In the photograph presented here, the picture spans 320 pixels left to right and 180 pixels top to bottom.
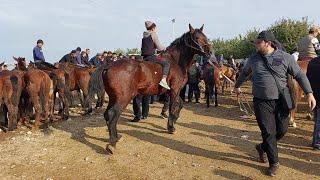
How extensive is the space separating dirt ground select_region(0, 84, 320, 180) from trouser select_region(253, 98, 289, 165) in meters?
0.53

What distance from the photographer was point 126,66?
9.39m

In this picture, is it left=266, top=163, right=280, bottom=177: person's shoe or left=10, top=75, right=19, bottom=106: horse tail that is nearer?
left=266, top=163, right=280, bottom=177: person's shoe

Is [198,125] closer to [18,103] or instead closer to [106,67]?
[106,67]

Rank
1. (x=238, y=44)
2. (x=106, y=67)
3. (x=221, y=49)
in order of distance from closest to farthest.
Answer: (x=106, y=67) < (x=238, y=44) < (x=221, y=49)

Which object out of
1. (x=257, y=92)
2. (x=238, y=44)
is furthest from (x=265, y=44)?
(x=238, y=44)

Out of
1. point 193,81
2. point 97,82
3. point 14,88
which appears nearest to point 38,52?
point 14,88

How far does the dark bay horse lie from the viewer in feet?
30.3

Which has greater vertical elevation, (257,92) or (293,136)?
(257,92)

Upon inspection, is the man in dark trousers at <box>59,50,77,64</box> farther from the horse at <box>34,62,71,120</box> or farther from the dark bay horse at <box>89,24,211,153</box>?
the dark bay horse at <box>89,24,211,153</box>

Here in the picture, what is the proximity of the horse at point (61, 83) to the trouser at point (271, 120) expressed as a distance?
7390 mm

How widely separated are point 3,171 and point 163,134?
4.05 m

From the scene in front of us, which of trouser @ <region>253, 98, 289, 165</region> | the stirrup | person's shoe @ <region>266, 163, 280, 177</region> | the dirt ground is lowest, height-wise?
the dirt ground

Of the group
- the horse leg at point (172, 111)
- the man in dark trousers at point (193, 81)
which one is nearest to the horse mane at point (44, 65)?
the horse leg at point (172, 111)

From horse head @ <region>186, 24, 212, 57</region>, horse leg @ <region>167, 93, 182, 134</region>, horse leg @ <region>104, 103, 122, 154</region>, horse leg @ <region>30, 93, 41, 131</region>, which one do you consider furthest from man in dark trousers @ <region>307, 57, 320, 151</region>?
horse leg @ <region>30, 93, 41, 131</region>
